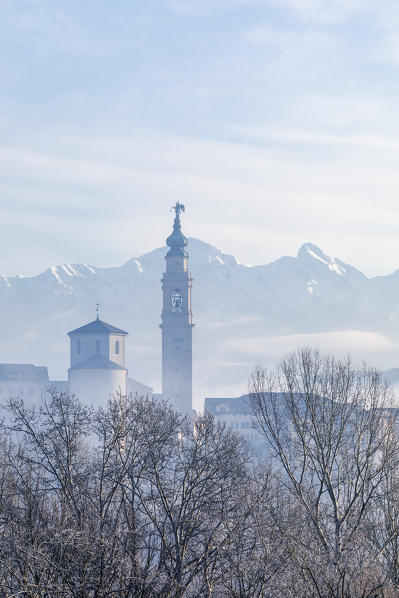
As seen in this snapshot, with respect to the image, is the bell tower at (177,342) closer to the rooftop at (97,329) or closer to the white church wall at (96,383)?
the white church wall at (96,383)

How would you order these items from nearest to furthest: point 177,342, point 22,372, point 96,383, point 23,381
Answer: point 96,383
point 177,342
point 23,381
point 22,372

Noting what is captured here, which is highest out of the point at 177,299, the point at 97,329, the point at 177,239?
the point at 177,239

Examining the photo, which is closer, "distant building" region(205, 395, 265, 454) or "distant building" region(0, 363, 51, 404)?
"distant building" region(205, 395, 265, 454)

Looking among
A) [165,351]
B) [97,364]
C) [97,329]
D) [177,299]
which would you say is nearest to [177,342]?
[165,351]

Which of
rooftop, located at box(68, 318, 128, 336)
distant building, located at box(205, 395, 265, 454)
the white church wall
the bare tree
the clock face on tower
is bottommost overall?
the bare tree

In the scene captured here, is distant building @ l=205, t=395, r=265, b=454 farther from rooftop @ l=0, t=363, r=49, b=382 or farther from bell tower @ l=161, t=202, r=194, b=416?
rooftop @ l=0, t=363, r=49, b=382

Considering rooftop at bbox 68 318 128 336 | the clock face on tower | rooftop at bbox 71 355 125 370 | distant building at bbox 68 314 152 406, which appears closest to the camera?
distant building at bbox 68 314 152 406

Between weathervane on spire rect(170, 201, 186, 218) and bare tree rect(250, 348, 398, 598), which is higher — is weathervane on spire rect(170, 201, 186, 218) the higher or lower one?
the higher one

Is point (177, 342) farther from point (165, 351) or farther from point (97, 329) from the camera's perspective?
point (97, 329)

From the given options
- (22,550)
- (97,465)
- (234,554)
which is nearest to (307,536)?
(234,554)

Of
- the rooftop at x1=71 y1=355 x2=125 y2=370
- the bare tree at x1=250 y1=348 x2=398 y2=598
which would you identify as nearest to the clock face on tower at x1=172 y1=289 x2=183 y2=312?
the rooftop at x1=71 y1=355 x2=125 y2=370

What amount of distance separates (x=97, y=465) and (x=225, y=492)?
3515mm

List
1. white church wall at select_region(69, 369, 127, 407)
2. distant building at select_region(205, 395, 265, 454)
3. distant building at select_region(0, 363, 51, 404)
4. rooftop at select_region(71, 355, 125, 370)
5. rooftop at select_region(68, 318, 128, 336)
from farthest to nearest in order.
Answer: distant building at select_region(0, 363, 51, 404)
distant building at select_region(205, 395, 265, 454)
rooftop at select_region(68, 318, 128, 336)
rooftop at select_region(71, 355, 125, 370)
white church wall at select_region(69, 369, 127, 407)

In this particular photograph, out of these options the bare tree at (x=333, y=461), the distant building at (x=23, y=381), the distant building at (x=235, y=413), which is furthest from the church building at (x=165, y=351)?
the bare tree at (x=333, y=461)
